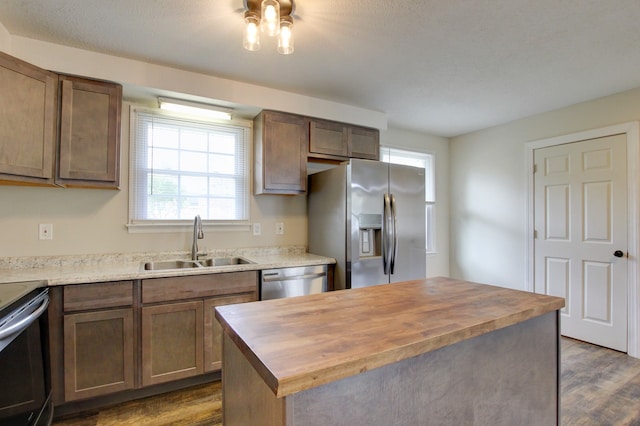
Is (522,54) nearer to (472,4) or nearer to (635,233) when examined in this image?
(472,4)

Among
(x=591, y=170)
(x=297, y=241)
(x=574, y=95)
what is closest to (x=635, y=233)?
(x=591, y=170)

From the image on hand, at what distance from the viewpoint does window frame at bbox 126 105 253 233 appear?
2578 millimetres

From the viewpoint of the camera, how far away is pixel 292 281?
2.55 metres

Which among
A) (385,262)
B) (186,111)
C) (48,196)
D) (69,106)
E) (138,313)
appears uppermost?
(186,111)

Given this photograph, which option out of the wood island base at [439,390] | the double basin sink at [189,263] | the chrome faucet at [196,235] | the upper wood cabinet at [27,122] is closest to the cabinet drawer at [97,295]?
the double basin sink at [189,263]

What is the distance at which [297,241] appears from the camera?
10.8 ft

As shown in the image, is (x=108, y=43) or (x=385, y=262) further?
(x=385, y=262)

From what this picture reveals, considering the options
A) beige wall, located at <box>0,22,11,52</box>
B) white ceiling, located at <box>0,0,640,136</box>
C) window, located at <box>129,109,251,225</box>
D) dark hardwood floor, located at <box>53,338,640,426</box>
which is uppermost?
white ceiling, located at <box>0,0,640,136</box>

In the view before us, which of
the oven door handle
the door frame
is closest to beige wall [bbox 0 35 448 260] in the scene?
the oven door handle

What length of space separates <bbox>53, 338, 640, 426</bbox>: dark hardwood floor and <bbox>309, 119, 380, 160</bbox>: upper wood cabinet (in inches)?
86.9

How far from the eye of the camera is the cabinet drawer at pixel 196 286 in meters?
2.09

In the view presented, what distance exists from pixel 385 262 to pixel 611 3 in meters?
2.19

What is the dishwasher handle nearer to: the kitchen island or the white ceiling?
the kitchen island

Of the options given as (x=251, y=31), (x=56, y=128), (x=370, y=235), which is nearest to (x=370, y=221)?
(x=370, y=235)
